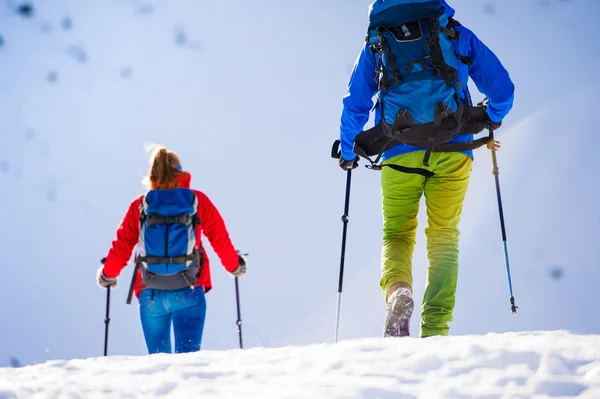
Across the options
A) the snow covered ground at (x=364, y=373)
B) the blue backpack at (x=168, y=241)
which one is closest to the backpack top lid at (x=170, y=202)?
the blue backpack at (x=168, y=241)

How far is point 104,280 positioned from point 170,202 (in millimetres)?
1445

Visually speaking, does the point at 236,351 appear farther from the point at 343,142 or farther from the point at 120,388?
the point at 343,142

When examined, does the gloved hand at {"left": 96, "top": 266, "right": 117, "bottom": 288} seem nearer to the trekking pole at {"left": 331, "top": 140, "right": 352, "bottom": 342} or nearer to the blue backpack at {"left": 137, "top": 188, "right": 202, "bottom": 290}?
the blue backpack at {"left": 137, "top": 188, "right": 202, "bottom": 290}

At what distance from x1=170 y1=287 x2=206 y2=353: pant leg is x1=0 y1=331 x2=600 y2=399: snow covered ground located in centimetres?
219

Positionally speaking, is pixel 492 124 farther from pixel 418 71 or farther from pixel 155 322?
pixel 155 322

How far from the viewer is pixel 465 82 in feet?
15.9

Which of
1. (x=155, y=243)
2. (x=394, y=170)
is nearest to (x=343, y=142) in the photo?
(x=394, y=170)

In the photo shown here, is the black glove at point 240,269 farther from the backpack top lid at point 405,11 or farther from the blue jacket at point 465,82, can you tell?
the backpack top lid at point 405,11

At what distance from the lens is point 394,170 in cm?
496

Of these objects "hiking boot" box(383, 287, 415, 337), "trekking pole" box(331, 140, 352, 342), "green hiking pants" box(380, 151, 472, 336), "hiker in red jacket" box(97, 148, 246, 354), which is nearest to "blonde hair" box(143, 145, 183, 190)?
"hiker in red jacket" box(97, 148, 246, 354)

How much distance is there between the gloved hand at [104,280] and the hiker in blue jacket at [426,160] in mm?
3335

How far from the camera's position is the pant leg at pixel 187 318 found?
18.7 feet

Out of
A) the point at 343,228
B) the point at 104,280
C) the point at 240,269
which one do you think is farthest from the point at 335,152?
the point at 104,280

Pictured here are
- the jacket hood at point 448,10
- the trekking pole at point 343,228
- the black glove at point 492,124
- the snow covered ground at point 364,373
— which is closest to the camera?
the snow covered ground at point 364,373
